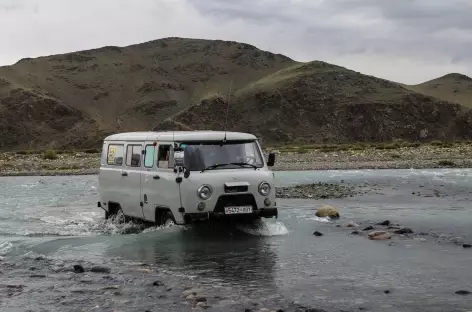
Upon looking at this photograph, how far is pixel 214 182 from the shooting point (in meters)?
14.1

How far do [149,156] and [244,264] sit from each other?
471 centimetres

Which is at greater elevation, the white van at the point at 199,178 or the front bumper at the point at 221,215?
the white van at the point at 199,178

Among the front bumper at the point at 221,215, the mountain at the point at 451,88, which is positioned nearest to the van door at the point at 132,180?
the front bumper at the point at 221,215

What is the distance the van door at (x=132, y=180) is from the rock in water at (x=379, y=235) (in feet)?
18.6

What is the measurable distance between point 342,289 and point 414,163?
142ft

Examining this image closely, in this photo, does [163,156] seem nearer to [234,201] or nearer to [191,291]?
[234,201]

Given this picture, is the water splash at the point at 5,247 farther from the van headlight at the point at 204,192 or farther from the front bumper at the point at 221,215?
the van headlight at the point at 204,192

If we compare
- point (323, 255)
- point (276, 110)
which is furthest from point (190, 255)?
point (276, 110)

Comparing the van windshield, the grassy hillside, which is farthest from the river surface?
the grassy hillside

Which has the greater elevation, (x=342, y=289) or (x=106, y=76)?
(x=106, y=76)

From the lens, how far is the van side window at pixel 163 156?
14992mm

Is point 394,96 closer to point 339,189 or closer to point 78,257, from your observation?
point 339,189

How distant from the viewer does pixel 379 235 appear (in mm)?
15297

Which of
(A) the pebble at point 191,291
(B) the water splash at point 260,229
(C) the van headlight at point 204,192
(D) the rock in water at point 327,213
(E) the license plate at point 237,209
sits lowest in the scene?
(A) the pebble at point 191,291
